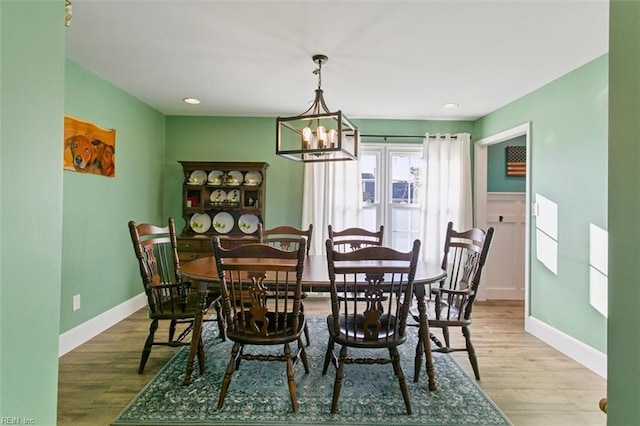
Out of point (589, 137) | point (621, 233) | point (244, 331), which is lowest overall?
point (244, 331)

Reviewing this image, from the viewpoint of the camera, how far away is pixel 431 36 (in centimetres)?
232

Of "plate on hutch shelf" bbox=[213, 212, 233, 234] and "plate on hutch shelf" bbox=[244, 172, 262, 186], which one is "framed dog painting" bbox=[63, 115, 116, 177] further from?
"plate on hutch shelf" bbox=[244, 172, 262, 186]

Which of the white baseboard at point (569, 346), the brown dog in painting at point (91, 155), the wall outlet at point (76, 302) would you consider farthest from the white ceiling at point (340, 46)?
the white baseboard at point (569, 346)

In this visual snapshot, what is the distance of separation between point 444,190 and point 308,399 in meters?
3.12

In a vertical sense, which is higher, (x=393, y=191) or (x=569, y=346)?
(x=393, y=191)

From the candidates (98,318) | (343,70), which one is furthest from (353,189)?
(98,318)

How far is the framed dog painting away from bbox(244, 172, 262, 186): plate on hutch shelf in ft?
4.77

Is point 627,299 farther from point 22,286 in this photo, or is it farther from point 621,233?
point 22,286

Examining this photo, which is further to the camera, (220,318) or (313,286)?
(220,318)

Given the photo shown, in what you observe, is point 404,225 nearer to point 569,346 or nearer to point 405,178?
point 405,178

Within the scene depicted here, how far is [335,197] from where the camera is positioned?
14.3 ft

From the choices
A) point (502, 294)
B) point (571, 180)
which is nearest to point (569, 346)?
point (571, 180)

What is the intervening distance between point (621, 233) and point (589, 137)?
8.20ft

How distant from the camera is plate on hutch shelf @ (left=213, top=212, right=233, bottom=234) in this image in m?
4.32
